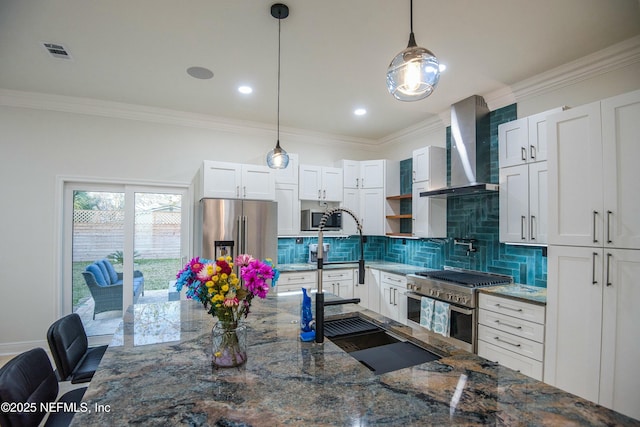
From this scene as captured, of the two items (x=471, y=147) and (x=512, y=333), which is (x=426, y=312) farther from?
(x=471, y=147)

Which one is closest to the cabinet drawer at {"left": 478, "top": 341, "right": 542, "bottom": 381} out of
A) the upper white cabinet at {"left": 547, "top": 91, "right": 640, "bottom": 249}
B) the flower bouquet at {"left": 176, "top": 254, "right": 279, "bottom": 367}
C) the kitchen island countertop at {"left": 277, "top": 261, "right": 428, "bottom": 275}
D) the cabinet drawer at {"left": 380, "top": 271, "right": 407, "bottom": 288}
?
the upper white cabinet at {"left": 547, "top": 91, "right": 640, "bottom": 249}

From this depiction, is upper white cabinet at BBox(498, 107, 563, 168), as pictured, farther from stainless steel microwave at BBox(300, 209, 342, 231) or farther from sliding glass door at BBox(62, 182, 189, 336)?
sliding glass door at BBox(62, 182, 189, 336)

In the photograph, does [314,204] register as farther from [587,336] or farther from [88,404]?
[88,404]

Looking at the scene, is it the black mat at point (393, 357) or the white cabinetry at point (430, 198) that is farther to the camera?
the white cabinetry at point (430, 198)

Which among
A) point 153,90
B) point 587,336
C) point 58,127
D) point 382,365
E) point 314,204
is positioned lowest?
point 587,336

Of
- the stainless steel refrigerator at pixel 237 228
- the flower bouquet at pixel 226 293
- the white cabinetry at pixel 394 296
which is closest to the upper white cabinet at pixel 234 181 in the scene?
the stainless steel refrigerator at pixel 237 228

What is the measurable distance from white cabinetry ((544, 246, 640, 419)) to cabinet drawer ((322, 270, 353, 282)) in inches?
93.5

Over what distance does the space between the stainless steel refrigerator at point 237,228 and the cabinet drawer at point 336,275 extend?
0.75m

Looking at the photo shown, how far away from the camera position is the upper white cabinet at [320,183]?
449 cm

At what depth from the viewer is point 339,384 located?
1.15 m

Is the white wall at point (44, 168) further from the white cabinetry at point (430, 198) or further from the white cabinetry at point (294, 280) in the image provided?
the white cabinetry at point (294, 280)

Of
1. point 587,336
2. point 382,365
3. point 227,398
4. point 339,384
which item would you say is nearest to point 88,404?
point 227,398

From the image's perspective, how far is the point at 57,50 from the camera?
2607 mm

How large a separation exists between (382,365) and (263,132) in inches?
149
